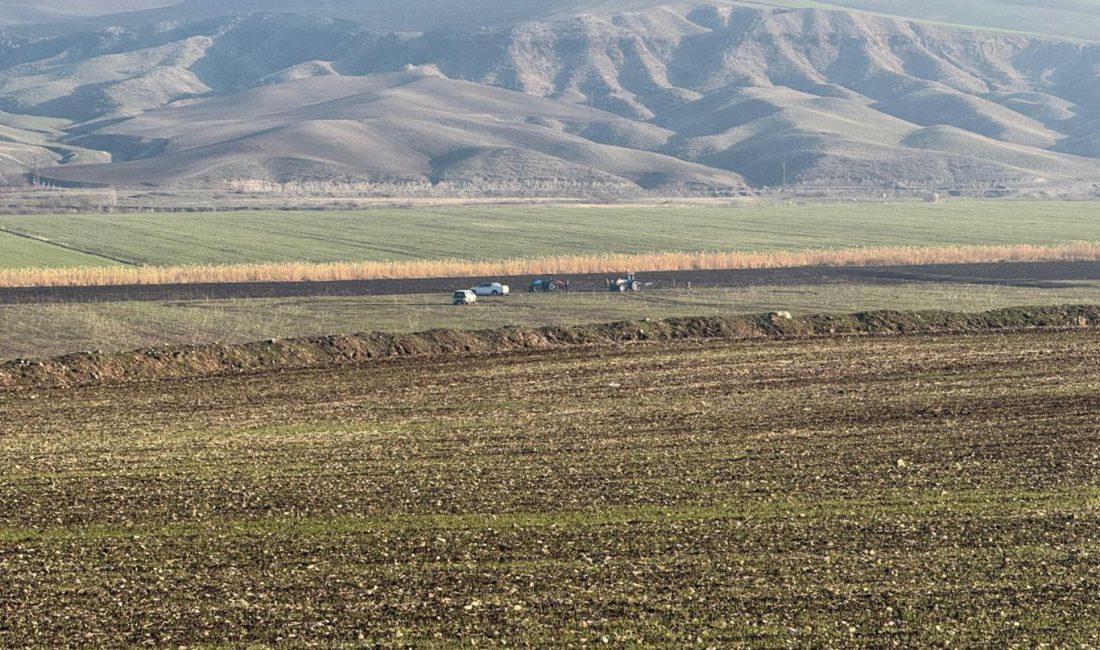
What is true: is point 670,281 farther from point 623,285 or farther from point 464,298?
point 464,298

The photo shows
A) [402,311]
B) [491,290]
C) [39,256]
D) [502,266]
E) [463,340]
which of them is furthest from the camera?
[39,256]

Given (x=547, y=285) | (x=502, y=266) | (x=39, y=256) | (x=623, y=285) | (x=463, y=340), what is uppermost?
(x=39, y=256)

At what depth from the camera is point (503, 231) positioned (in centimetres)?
14862

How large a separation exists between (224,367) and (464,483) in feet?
59.0

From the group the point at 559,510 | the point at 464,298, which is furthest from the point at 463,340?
the point at 464,298

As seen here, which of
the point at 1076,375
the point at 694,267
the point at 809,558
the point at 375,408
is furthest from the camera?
the point at 694,267

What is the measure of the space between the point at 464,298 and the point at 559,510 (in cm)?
5013

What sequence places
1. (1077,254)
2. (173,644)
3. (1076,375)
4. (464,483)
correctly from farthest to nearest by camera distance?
(1077,254) → (1076,375) → (464,483) → (173,644)

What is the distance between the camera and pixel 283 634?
2083 cm

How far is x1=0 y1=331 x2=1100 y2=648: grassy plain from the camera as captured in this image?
21.5m

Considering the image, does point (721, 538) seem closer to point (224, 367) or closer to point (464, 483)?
point (464, 483)

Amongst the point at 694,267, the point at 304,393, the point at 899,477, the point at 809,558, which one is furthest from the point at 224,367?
the point at 694,267

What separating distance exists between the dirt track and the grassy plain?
37.5 m

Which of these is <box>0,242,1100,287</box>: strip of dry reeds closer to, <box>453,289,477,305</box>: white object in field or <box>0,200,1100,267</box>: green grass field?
<box>453,289,477,305</box>: white object in field
